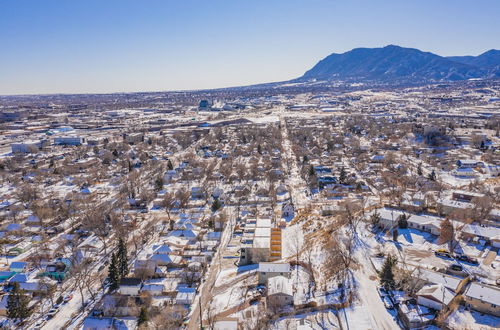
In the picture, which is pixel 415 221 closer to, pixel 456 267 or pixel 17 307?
pixel 456 267

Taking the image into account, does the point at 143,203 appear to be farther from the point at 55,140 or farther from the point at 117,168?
the point at 55,140

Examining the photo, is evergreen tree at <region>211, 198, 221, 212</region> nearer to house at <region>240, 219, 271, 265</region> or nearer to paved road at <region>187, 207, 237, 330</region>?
paved road at <region>187, 207, 237, 330</region>

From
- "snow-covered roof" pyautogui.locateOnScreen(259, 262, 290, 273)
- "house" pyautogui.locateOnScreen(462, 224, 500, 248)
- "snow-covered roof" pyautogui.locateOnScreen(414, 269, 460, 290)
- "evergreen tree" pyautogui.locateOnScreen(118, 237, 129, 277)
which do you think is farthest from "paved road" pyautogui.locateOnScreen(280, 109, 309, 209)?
"evergreen tree" pyautogui.locateOnScreen(118, 237, 129, 277)

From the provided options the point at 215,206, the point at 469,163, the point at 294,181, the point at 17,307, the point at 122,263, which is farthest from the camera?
the point at 469,163

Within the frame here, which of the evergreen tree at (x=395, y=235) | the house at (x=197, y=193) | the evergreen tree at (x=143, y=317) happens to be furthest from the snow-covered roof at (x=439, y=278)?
the house at (x=197, y=193)

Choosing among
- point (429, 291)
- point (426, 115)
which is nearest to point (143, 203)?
point (429, 291)

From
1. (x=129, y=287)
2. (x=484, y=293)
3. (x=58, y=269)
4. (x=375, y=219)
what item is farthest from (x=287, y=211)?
(x=58, y=269)

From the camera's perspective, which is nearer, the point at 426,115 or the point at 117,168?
the point at 117,168
